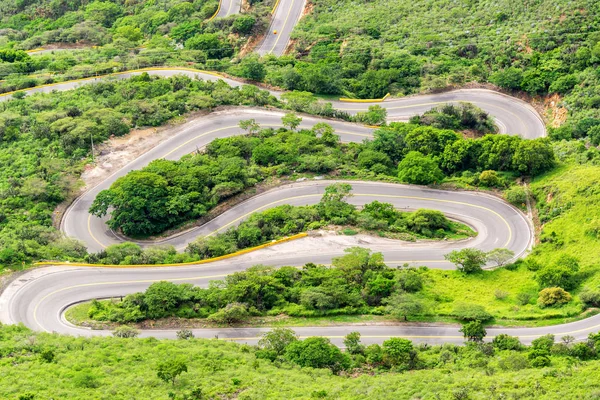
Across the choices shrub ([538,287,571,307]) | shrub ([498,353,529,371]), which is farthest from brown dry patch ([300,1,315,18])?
shrub ([498,353,529,371])

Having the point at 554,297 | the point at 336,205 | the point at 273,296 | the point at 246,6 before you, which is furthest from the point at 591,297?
the point at 246,6

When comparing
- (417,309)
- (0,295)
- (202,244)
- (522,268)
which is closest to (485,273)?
(522,268)

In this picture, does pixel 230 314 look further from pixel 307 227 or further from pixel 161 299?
pixel 307 227

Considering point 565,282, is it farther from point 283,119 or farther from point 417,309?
point 283,119

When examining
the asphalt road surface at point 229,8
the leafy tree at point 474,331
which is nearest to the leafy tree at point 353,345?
the leafy tree at point 474,331

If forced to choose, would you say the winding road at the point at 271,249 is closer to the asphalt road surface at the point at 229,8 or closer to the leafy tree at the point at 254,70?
the leafy tree at the point at 254,70

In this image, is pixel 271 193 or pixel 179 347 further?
pixel 271 193

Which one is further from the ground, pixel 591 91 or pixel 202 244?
pixel 591 91
